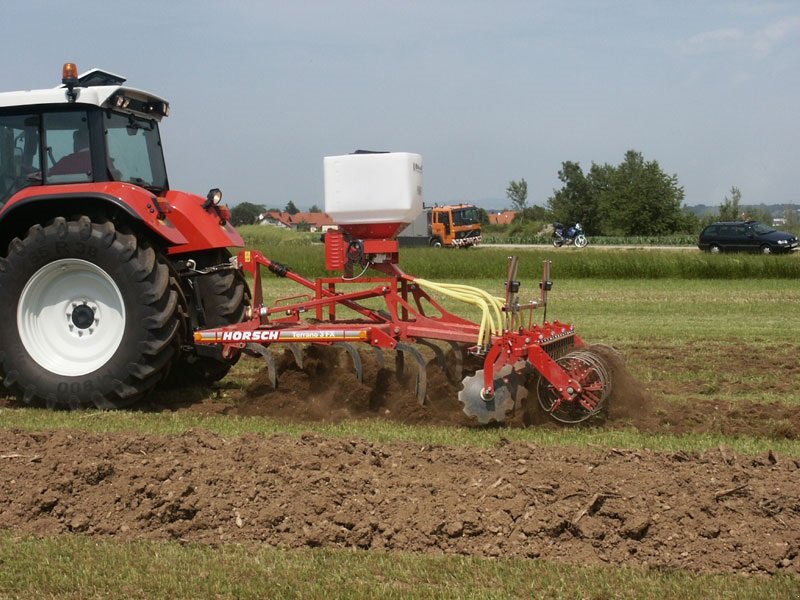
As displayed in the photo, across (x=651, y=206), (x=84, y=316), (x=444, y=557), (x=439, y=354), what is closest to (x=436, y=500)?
(x=444, y=557)

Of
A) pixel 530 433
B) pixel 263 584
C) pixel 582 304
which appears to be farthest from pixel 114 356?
pixel 582 304

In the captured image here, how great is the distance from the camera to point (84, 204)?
298 inches

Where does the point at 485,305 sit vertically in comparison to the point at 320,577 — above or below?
above

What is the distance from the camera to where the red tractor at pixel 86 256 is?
7312mm

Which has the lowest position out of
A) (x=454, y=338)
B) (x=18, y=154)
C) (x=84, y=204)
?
(x=454, y=338)

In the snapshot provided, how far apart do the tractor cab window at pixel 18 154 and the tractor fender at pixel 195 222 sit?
0.99 m

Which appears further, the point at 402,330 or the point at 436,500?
the point at 402,330

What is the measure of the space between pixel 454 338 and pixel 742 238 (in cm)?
3195

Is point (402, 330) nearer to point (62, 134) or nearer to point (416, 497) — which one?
point (416, 497)

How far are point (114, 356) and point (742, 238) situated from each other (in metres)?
32.8

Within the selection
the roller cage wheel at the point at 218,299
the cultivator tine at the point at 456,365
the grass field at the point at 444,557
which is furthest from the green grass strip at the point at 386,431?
the roller cage wheel at the point at 218,299

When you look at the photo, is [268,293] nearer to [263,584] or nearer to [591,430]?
[591,430]

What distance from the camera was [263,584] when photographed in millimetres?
4141

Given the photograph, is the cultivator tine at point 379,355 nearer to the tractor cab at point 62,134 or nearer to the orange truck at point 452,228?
the tractor cab at point 62,134
